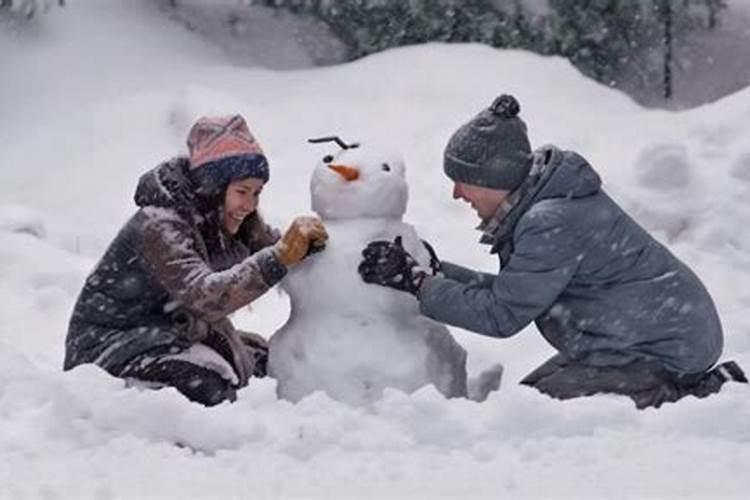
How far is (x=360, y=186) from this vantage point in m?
5.21

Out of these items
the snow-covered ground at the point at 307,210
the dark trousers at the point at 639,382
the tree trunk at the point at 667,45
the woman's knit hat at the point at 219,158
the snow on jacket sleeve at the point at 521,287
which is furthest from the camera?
the tree trunk at the point at 667,45

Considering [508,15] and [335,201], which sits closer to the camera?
[335,201]

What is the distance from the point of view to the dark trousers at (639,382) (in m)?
5.13

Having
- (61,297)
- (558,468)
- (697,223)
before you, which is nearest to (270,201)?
(61,297)

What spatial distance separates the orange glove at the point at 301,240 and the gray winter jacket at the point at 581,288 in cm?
37

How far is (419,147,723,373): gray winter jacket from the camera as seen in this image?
16.6 feet

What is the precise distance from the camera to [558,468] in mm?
4102

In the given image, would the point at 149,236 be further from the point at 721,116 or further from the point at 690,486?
the point at 721,116

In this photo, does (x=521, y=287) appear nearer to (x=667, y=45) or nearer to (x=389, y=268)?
(x=389, y=268)

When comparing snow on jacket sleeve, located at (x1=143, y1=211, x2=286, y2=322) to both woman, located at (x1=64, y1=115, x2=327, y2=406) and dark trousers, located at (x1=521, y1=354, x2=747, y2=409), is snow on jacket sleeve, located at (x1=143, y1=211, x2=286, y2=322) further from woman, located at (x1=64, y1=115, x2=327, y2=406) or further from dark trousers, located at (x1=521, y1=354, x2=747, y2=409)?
dark trousers, located at (x1=521, y1=354, x2=747, y2=409)

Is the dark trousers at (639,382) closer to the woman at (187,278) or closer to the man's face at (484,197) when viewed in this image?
the man's face at (484,197)

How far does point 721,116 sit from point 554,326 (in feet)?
14.6

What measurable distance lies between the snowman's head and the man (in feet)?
0.48

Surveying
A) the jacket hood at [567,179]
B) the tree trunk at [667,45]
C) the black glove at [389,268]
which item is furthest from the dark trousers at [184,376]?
the tree trunk at [667,45]
